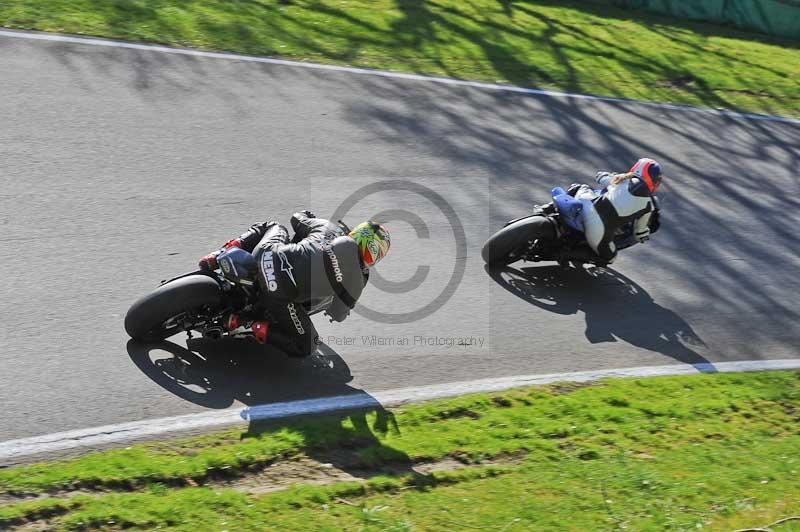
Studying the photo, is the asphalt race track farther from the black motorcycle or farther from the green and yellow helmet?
the green and yellow helmet

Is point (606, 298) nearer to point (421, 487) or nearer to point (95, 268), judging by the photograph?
point (421, 487)

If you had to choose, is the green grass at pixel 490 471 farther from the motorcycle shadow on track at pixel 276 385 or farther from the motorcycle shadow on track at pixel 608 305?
the motorcycle shadow on track at pixel 608 305

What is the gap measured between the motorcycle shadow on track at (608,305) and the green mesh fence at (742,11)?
498 inches

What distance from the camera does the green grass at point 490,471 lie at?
5727mm

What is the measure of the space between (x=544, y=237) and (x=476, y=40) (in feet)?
25.5

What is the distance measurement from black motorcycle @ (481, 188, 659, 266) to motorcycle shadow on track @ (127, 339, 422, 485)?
245 centimetres

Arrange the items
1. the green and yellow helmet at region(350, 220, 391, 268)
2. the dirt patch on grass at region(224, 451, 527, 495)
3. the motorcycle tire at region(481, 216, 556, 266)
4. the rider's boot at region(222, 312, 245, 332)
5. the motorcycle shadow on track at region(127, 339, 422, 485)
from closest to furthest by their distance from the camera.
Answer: the dirt patch on grass at region(224, 451, 527, 495)
the motorcycle shadow on track at region(127, 339, 422, 485)
the green and yellow helmet at region(350, 220, 391, 268)
the rider's boot at region(222, 312, 245, 332)
the motorcycle tire at region(481, 216, 556, 266)

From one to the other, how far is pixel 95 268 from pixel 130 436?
8.22 ft

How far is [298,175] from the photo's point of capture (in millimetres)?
10852

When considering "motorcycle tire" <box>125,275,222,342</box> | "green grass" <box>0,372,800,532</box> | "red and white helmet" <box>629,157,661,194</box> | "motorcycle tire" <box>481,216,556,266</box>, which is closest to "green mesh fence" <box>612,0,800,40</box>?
"red and white helmet" <box>629,157,661,194</box>

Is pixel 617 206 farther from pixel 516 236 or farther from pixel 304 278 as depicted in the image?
pixel 304 278

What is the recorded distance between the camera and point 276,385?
24.0ft

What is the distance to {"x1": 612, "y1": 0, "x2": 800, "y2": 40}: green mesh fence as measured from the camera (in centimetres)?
2086

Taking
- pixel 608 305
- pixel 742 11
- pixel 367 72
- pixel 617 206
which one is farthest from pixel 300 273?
pixel 742 11
